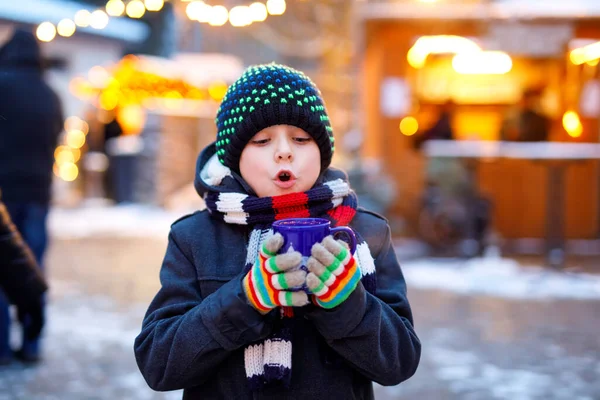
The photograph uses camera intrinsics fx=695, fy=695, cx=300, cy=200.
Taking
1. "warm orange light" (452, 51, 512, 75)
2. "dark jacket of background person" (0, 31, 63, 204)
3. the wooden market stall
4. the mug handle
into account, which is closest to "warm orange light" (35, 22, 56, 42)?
"dark jacket of background person" (0, 31, 63, 204)

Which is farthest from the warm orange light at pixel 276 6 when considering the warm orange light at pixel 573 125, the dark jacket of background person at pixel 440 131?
the warm orange light at pixel 573 125

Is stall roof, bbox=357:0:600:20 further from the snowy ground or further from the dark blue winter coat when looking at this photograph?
the dark blue winter coat

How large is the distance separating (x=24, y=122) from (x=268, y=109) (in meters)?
3.23

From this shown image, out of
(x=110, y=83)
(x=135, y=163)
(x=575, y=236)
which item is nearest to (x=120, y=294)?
(x=575, y=236)

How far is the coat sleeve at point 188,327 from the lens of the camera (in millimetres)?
1327

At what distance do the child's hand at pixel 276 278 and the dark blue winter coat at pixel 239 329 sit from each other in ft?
0.17

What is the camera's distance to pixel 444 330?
200 inches

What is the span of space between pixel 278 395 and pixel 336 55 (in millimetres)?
17982

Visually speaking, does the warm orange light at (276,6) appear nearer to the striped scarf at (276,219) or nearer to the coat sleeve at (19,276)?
the coat sleeve at (19,276)

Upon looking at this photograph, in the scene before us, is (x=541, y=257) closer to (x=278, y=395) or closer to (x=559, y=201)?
(x=559, y=201)

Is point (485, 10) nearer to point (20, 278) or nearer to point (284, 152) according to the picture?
point (20, 278)

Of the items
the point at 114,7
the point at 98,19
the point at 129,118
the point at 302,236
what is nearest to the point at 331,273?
the point at 302,236

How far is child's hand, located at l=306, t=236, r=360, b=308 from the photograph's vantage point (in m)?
1.21

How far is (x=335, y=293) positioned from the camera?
1.25m
